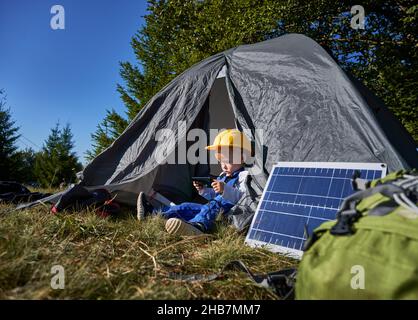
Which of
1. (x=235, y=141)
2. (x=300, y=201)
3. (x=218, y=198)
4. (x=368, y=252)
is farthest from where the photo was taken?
(x=235, y=141)

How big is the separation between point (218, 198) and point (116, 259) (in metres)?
1.22

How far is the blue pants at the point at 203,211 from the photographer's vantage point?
8.37ft

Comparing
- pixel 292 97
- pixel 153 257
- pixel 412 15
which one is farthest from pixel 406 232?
pixel 412 15

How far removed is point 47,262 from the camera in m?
1.47

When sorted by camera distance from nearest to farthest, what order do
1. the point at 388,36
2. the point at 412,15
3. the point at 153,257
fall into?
the point at 153,257 → the point at 412,15 → the point at 388,36

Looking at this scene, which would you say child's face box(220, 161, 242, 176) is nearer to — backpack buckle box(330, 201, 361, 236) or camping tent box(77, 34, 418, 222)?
camping tent box(77, 34, 418, 222)

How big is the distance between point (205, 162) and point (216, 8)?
4998 mm

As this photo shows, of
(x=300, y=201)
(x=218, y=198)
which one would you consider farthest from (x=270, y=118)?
(x=300, y=201)

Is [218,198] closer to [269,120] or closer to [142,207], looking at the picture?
[142,207]

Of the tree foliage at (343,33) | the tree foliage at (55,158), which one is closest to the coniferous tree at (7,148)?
the tree foliage at (55,158)

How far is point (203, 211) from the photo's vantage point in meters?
2.63

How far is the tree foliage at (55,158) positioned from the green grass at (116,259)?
17.0 meters

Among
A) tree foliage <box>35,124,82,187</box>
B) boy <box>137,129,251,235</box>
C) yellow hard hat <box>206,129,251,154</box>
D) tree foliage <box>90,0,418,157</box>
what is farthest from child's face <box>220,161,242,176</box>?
tree foliage <box>35,124,82,187</box>
